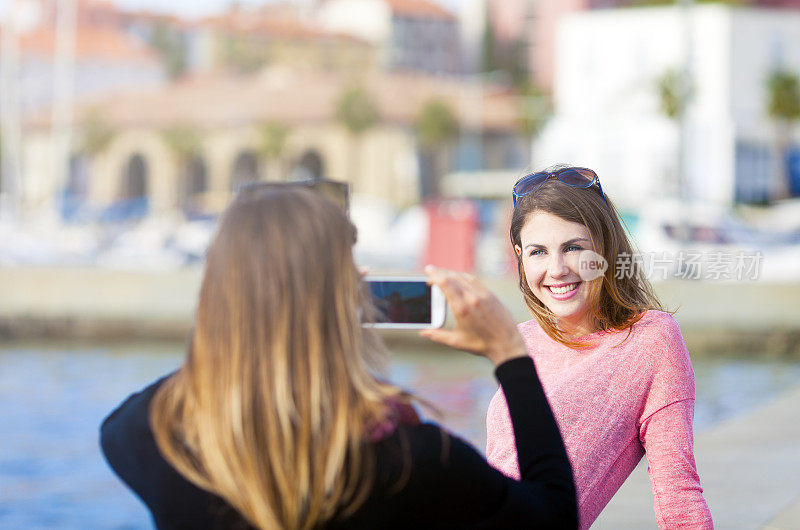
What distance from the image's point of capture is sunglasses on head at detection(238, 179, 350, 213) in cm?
191

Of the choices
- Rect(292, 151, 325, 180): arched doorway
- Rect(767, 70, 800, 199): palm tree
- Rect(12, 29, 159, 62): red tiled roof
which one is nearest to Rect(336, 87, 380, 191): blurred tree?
Rect(292, 151, 325, 180): arched doorway

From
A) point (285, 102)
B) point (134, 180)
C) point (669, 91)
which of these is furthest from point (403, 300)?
point (134, 180)

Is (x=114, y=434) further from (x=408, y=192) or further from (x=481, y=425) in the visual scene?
(x=408, y=192)

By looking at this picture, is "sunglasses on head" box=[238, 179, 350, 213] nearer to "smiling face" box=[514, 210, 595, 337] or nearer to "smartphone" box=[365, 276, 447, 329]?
"smartphone" box=[365, 276, 447, 329]

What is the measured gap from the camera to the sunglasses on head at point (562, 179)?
8.76ft

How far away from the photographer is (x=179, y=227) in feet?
107

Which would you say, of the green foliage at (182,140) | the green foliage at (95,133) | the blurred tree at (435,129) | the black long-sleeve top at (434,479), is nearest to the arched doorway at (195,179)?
the green foliage at (182,140)

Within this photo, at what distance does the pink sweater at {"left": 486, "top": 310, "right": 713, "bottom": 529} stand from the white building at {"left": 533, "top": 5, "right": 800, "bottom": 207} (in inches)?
1654

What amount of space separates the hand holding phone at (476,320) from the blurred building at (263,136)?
5970 centimetres

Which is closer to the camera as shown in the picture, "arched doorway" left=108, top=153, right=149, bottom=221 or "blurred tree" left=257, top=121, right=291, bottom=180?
"blurred tree" left=257, top=121, right=291, bottom=180

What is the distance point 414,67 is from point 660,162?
198ft

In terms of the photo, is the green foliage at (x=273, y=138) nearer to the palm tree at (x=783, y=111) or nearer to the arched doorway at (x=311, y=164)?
the arched doorway at (x=311, y=164)

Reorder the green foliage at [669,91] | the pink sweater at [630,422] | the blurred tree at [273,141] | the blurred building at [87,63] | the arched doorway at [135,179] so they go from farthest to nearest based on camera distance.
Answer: the blurred building at [87,63], the arched doorway at [135,179], the blurred tree at [273,141], the green foliage at [669,91], the pink sweater at [630,422]

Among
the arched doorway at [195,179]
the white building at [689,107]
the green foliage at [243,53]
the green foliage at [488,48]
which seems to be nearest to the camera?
the white building at [689,107]
